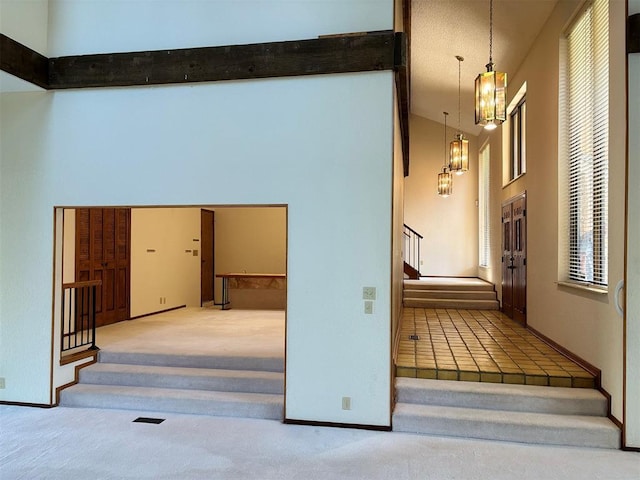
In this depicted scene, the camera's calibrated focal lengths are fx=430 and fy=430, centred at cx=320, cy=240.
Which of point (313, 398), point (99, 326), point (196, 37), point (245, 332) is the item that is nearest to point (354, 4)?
point (196, 37)

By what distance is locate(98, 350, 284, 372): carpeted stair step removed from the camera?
436 cm

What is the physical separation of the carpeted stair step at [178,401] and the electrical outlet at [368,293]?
1233 mm

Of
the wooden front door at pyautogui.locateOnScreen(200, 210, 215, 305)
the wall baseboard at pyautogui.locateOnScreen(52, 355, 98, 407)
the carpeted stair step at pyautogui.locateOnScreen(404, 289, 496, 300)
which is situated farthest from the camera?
the wooden front door at pyautogui.locateOnScreen(200, 210, 215, 305)

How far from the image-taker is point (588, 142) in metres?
4.24

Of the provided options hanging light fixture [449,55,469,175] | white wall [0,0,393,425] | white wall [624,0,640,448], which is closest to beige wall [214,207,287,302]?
hanging light fixture [449,55,469,175]

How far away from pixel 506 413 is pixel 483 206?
24.6ft

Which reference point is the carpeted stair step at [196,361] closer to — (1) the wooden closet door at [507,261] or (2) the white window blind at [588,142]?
(2) the white window blind at [588,142]

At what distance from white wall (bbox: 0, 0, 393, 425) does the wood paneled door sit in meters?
3.70

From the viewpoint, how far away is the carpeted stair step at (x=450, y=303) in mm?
8273

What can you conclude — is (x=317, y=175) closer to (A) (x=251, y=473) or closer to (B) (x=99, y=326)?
(A) (x=251, y=473)

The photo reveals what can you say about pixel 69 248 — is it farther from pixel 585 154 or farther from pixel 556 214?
pixel 585 154

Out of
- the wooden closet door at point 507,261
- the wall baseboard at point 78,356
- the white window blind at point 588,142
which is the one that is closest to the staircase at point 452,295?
the wooden closet door at point 507,261

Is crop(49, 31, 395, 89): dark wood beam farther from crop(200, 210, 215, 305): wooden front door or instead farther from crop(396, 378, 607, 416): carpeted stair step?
crop(200, 210, 215, 305): wooden front door

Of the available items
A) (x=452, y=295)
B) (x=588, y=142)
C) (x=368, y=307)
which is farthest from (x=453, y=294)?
(x=368, y=307)
